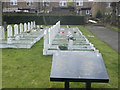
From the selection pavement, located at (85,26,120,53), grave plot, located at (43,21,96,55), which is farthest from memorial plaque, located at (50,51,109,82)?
pavement, located at (85,26,120,53)

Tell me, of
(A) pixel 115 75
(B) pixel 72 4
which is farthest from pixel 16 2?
(A) pixel 115 75

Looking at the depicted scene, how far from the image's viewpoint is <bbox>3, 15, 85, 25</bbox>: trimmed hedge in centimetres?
3331

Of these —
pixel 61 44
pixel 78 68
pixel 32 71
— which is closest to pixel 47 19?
pixel 61 44

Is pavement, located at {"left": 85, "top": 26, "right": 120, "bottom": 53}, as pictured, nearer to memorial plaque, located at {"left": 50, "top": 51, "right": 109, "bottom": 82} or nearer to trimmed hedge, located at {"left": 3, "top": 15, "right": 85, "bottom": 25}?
memorial plaque, located at {"left": 50, "top": 51, "right": 109, "bottom": 82}

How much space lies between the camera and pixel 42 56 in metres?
8.70

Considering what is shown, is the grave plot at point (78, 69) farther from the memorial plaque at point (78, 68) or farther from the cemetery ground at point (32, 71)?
the cemetery ground at point (32, 71)

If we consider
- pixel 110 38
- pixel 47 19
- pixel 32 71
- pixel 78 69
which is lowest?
pixel 32 71

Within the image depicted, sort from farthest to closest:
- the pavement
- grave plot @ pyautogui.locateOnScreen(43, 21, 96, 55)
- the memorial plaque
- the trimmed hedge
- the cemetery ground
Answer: the trimmed hedge, the pavement, grave plot @ pyautogui.locateOnScreen(43, 21, 96, 55), the cemetery ground, the memorial plaque

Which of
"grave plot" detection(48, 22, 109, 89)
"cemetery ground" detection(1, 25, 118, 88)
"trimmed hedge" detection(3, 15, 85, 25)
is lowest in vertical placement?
"cemetery ground" detection(1, 25, 118, 88)

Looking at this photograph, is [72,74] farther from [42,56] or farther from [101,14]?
[101,14]

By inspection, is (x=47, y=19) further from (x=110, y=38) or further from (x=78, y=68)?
(x=78, y=68)

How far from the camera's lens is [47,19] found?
111ft

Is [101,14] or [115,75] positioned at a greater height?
[101,14]

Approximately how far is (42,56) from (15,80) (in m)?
3.20
